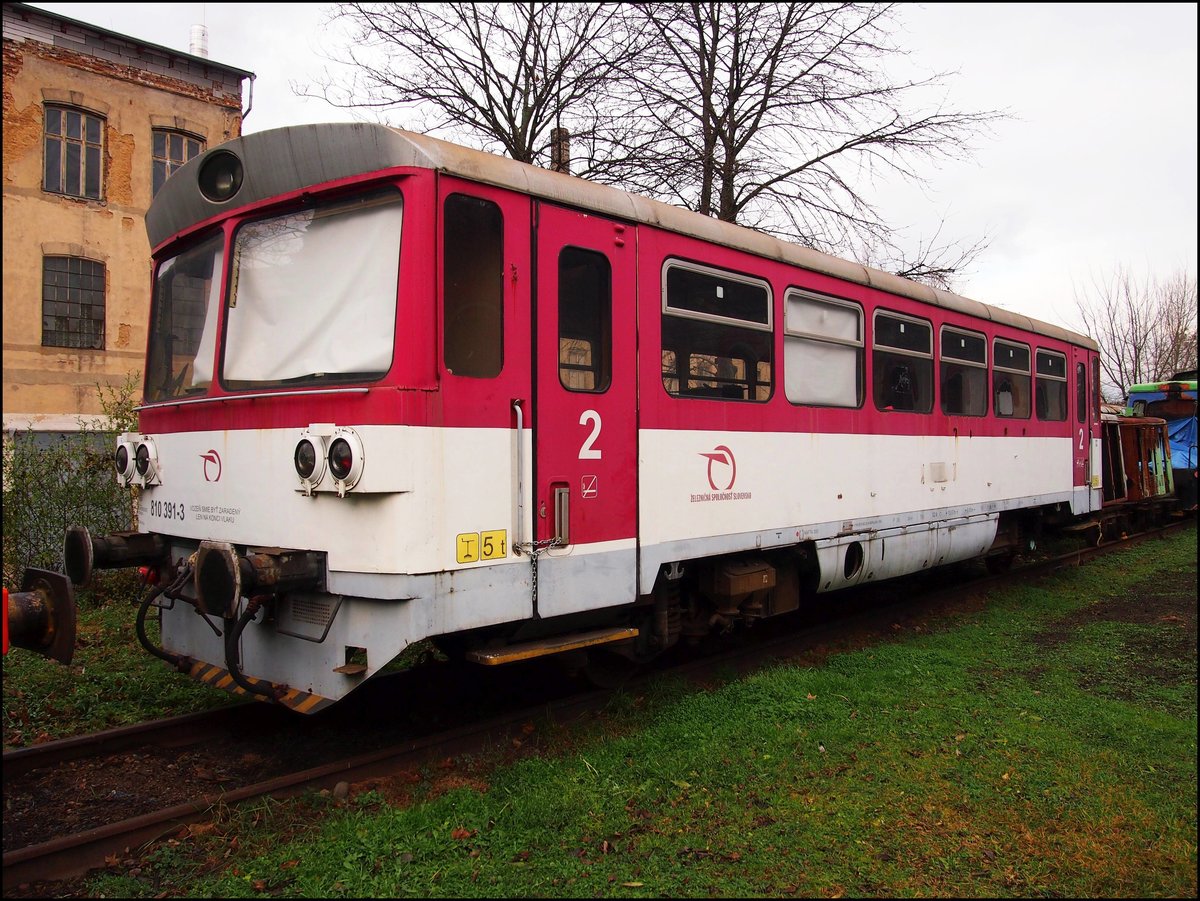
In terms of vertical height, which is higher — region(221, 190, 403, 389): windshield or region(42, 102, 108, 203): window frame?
region(42, 102, 108, 203): window frame

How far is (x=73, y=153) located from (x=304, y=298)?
57.8 ft

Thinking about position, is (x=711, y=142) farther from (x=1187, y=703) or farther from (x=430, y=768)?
(x=430, y=768)

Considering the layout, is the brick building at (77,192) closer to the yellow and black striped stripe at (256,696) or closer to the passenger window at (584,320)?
the yellow and black striped stripe at (256,696)

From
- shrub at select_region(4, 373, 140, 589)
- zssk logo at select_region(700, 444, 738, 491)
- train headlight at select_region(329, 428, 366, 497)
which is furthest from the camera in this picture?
shrub at select_region(4, 373, 140, 589)

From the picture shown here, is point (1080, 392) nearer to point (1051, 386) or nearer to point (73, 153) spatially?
point (1051, 386)

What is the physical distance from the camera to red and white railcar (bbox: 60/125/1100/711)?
14.4 feet

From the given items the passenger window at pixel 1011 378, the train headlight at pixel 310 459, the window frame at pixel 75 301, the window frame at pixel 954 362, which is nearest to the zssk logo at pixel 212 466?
the train headlight at pixel 310 459

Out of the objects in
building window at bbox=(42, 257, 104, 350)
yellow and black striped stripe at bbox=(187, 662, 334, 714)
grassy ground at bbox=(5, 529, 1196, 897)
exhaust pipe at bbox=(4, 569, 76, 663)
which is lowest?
grassy ground at bbox=(5, 529, 1196, 897)

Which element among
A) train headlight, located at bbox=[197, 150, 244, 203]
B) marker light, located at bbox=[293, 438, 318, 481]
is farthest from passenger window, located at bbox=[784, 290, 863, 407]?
train headlight, located at bbox=[197, 150, 244, 203]

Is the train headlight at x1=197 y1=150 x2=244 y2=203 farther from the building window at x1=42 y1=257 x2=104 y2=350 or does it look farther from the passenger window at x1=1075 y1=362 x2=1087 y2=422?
the building window at x1=42 y1=257 x2=104 y2=350

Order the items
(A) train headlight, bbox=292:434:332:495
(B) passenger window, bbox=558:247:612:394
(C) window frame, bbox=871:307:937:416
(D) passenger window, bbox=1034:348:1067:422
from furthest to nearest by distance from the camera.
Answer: (D) passenger window, bbox=1034:348:1067:422 → (C) window frame, bbox=871:307:937:416 → (B) passenger window, bbox=558:247:612:394 → (A) train headlight, bbox=292:434:332:495

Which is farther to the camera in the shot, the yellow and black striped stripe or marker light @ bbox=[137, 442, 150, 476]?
marker light @ bbox=[137, 442, 150, 476]

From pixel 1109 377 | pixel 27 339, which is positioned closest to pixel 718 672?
pixel 27 339

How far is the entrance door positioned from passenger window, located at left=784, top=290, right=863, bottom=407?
1891 mm
